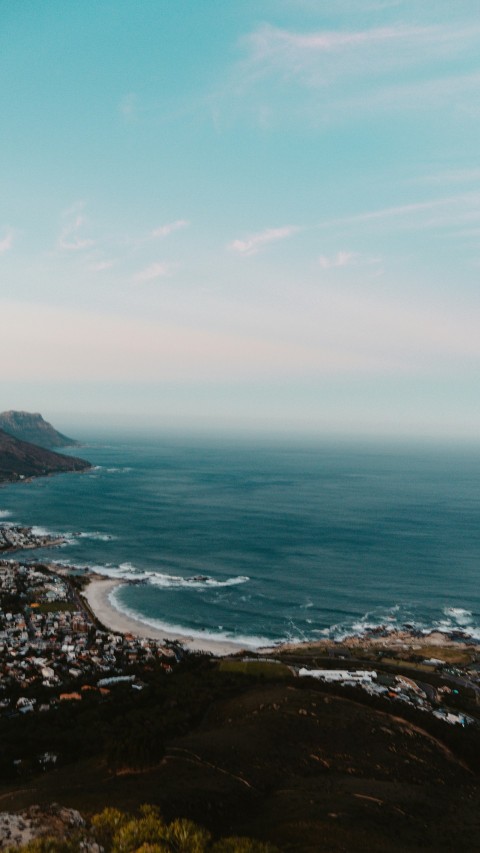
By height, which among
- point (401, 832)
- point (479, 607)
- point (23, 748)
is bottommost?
point (479, 607)

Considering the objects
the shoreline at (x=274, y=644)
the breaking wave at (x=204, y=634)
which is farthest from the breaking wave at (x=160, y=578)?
the shoreline at (x=274, y=644)

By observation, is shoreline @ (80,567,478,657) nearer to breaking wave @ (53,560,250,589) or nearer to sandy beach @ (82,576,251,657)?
sandy beach @ (82,576,251,657)

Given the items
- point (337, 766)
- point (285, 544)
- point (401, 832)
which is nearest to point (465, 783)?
point (337, 766)

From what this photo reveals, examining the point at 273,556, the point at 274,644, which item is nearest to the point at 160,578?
the point at 273,556

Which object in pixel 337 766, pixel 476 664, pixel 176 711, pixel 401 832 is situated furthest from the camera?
pixel 476 664

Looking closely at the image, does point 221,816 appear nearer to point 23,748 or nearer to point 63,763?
point 63,763

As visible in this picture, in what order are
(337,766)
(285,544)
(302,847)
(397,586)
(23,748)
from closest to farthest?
1. (302,847)
2. (337,766)
3. (23,748)
4. (397,586)
5. (285,544)

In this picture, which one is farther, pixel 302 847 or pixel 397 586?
pixel 397 586
